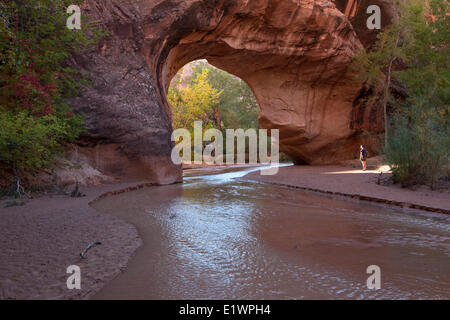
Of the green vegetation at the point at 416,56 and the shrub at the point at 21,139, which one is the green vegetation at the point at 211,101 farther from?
the shrub at the point at 21,139

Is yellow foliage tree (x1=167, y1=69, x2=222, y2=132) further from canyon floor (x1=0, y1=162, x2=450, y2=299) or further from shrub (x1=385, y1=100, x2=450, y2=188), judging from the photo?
canyon floor (x1=0, y1=162, x2=450, y2=299)

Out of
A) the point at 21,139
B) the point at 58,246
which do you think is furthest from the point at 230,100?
the point at 58,246

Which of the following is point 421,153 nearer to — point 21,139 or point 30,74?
point 21,139

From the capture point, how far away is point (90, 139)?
1076 cm

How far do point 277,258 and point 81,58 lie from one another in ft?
35.2

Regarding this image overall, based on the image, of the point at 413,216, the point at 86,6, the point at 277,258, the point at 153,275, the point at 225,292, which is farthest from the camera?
the point at 86,6

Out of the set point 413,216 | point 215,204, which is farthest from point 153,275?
point 413,216

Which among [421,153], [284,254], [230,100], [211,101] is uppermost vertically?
[230,100]

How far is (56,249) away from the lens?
3277 millimetres

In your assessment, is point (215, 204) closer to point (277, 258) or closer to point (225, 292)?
point (277, 258)

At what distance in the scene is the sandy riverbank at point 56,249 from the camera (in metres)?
2.38

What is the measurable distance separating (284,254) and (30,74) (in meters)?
7.98

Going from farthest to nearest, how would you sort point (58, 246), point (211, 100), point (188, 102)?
point (211, 100) < point (188, 102) < point (58, 246)

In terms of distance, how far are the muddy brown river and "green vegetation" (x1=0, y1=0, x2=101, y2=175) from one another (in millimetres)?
2698
